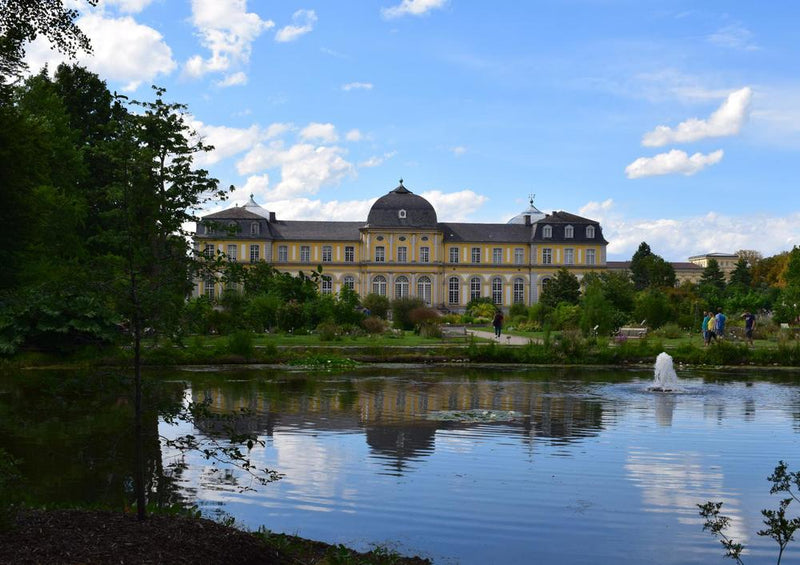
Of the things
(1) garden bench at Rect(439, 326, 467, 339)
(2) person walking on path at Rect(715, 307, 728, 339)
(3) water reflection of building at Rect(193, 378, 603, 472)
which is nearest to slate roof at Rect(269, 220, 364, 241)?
(1) garden bench at Rect(439, 326, 467, 339)

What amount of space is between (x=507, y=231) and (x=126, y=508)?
64.3m

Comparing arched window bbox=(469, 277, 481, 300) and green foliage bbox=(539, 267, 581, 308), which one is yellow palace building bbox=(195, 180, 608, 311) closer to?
arched window bbox=(469, 277, 481, 300)

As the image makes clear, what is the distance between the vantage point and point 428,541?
5969 millimetres

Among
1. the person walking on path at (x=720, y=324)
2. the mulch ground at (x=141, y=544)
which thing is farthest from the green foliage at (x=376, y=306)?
the mulch ground at (x=141, y=544)

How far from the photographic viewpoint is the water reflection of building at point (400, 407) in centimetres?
1031

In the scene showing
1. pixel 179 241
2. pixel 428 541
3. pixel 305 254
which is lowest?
pixel 428 541

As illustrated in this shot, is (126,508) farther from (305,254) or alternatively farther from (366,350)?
(305,254)

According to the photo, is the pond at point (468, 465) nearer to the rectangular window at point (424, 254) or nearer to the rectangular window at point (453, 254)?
the rectangular window at point (424, 254)

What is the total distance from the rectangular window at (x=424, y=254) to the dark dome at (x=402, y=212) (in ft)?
5.92

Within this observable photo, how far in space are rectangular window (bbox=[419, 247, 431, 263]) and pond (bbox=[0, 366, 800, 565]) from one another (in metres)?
50.9

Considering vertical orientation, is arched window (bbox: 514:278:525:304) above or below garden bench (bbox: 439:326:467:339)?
above

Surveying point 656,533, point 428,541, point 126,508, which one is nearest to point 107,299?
point 126,508

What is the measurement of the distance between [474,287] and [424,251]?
16.7 ft

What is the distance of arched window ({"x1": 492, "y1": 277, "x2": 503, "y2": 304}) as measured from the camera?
222 feet
